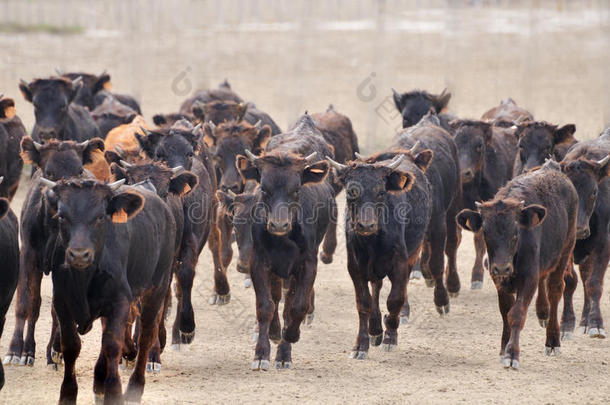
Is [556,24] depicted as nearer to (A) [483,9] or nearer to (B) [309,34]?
(A) [483,9]

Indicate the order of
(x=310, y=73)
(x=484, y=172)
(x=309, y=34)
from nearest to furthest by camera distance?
(x=484, y=172) < (x=310, y=73) < (x=309, y=34)

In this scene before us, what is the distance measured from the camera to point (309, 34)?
31344 millimetres

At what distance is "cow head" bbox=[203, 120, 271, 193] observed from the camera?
37.8ft

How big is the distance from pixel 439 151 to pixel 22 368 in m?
4.67

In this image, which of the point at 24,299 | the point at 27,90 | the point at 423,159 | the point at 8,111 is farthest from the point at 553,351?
the point at 27,90

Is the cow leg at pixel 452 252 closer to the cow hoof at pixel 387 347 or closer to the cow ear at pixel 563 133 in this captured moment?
the cow ear at pixel 563 133

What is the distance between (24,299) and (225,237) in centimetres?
320

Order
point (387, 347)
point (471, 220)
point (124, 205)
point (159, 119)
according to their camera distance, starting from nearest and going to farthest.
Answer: point (124, 205) < point (471, 220) < point (387, 347) < point (159, 119)

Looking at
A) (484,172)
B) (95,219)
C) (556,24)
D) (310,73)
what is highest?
(556,24)

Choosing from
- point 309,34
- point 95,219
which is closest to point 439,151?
point 95,219

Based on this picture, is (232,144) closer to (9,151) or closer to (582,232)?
(9,151)

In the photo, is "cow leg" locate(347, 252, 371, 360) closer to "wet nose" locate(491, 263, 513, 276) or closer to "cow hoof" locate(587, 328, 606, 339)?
"wet nose" locate(491, 263, 513, 276)

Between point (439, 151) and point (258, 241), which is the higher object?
point (439, 151)

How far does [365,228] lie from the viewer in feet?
29.0
